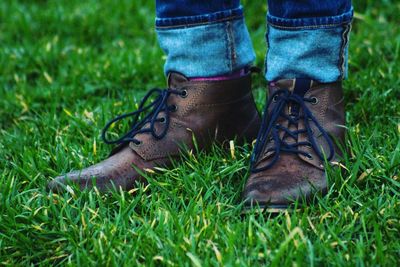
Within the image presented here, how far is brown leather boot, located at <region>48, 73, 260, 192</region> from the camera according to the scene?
1.89 metres

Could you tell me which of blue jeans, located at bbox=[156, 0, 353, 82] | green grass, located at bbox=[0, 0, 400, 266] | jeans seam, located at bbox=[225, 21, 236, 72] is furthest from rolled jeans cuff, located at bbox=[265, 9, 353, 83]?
green grass, located at bbox=[0, 0, 400, 266]

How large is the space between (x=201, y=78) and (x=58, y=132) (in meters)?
0.72

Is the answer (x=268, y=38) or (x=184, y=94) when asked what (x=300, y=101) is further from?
(x=184, y=94)

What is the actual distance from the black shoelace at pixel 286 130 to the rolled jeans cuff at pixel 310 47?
7 cm

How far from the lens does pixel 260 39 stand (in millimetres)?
3320

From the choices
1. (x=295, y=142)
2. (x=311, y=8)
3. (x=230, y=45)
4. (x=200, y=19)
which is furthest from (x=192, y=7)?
(x=295, y=142)

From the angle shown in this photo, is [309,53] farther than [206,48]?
No

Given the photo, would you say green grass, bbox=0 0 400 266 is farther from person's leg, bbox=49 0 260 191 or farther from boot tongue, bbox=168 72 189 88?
boot tongue, bbox=168 72 189 88

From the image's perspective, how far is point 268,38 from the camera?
1.85 m

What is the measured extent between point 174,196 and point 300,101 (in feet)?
1.48

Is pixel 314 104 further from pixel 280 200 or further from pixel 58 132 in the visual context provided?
pixel 58 132

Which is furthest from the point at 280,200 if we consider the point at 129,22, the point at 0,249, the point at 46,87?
the point at 129,22

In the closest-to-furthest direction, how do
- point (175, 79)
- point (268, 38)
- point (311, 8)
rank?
point (311, 8) → point (268, 38) → point (175, 79)

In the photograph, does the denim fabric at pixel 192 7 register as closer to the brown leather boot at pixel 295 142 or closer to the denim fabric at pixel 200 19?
the denim fabric at pixel 200 19
